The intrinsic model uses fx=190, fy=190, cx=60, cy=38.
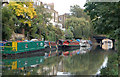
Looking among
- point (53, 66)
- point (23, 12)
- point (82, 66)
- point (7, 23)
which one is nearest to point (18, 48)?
point (7, 23)

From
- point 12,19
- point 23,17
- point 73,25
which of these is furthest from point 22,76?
point 73,25

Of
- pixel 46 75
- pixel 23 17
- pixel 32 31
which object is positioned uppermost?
pixel 23 17

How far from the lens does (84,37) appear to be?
5919 centimetres

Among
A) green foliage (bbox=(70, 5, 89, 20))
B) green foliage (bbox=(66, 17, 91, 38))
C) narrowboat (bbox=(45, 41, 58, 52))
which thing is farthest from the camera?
green foliage (bbox=(70, 5, 89, 20))

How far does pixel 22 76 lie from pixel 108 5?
7.01 meters

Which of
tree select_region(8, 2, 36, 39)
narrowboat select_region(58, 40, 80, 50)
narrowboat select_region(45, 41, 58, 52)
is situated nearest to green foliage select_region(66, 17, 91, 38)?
narrowboat select_region(58, 40, 80, 50)

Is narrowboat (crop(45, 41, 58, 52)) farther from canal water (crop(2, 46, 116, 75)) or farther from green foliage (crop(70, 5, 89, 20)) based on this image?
green foliage (crop(70, 5, 89, 20))

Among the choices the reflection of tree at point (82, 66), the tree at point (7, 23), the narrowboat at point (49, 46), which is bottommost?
the reflection of tree at point (82, 66)

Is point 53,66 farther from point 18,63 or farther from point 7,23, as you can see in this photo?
point 7,23

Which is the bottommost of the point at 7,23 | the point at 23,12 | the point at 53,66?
the point at 53,66

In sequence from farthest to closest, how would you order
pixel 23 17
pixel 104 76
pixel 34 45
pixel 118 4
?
pixel 23 17 → pixel 34 45 → pixel 118 4 → pixel 104 76

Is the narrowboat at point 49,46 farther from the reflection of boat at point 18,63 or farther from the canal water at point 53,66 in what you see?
the reflection of boat at point 18,63

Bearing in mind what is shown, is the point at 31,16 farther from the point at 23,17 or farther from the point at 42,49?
the point at 42,49

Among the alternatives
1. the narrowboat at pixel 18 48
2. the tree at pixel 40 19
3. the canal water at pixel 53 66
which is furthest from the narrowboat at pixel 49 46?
the canal water at pixel 53 66
